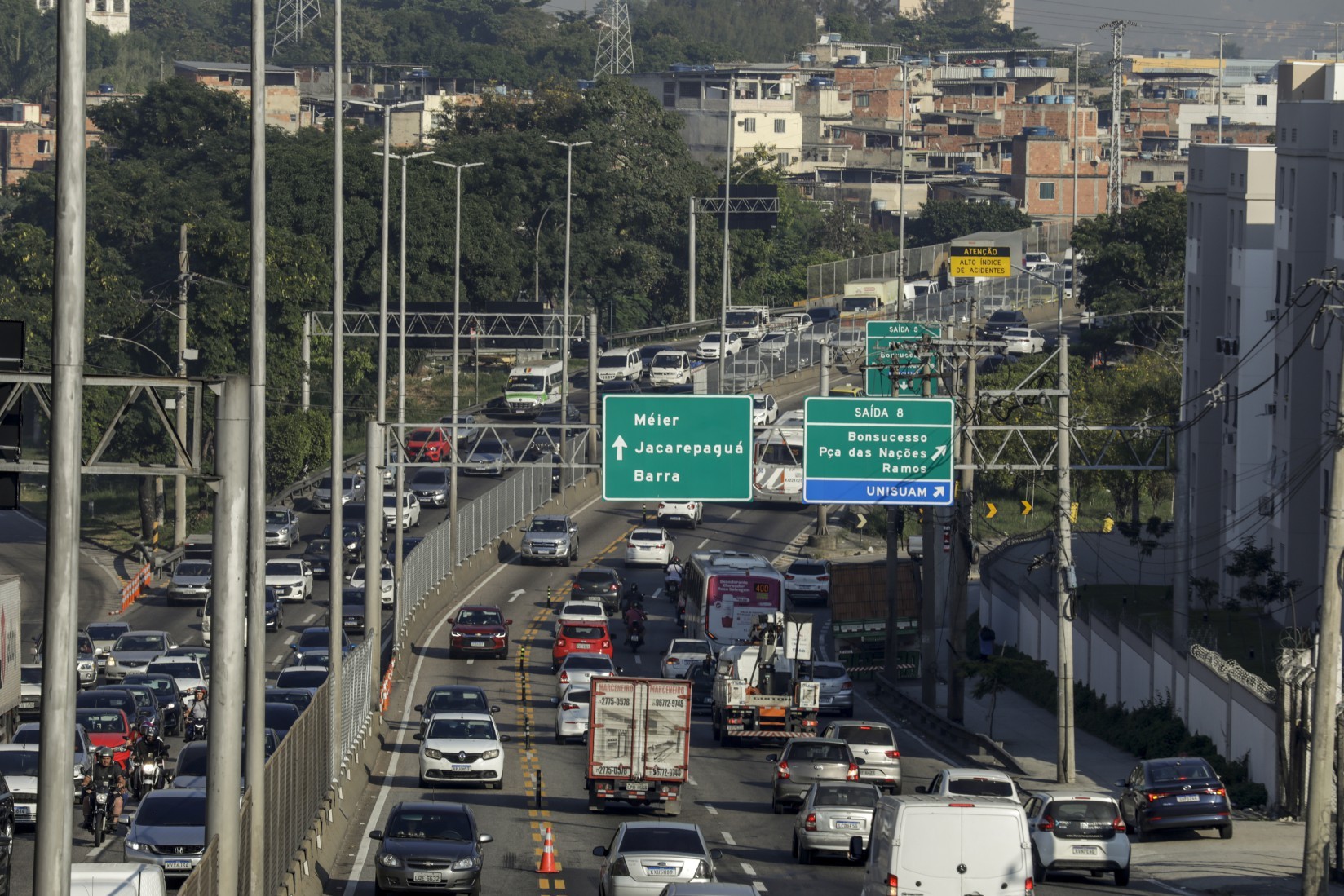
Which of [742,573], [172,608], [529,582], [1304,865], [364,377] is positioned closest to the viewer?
[1304,865]

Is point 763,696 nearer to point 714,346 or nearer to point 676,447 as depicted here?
point 676,447

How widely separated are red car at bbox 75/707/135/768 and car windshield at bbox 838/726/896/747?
13.4m

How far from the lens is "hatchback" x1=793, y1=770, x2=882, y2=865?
103 feet

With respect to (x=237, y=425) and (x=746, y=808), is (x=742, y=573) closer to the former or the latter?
(x=746, y=808)

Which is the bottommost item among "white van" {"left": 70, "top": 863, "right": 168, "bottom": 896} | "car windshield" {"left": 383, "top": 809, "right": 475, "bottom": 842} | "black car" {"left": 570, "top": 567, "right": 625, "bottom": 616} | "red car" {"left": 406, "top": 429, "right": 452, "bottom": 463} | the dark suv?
"car windshield" {"left": 383, "top": 809, "right": 475, "bottom": 842}

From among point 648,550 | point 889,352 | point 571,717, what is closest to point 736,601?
point 889,352

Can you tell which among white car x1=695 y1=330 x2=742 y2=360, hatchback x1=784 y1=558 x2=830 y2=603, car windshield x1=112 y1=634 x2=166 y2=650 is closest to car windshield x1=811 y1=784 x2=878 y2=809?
car windshield x1=112 y1=634 x2=166 y2=650

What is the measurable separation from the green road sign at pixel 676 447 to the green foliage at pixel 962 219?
118 m

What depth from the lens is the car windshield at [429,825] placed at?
28.0 meters

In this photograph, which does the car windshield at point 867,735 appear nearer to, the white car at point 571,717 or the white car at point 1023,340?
the white car at point 571,717

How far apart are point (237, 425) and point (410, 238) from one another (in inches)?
3380

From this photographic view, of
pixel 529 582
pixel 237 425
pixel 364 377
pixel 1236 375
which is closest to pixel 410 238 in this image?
pixel 364 377

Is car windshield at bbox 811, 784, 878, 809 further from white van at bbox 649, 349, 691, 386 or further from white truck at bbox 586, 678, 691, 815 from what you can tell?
white van at bbox 649, 349, 691, 386

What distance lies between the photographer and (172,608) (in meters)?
64.4
